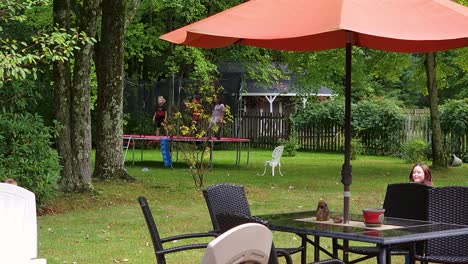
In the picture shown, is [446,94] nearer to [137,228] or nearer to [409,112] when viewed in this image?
[409,112]

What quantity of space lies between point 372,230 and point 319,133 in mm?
29087

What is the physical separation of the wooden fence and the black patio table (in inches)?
944

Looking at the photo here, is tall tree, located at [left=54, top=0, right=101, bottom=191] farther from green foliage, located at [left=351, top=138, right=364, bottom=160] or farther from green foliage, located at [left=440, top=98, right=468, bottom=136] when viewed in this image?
green foliage, located at [left=440, top=98, right=468, bottom=136]

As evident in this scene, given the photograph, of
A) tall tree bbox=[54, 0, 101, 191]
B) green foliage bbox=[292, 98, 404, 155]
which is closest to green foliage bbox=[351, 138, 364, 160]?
green foliage bbox=[292, 98, 404, 155]

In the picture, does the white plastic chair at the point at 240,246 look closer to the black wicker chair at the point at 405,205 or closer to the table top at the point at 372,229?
the table top at the point at 372,229

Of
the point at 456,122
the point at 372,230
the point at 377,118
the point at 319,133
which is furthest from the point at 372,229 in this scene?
the point at 319,133

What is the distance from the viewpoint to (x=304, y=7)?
659 cm

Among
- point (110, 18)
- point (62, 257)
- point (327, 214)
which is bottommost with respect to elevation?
point (62, 257)

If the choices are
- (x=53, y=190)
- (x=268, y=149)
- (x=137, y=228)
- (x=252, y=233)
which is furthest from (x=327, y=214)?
(x=268, y=149)

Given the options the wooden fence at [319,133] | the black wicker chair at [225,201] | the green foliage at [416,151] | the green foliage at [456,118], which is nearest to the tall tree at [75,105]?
the black wicker chair at [225,201]

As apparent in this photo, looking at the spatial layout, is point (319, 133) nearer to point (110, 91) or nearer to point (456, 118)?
point (456, 118)

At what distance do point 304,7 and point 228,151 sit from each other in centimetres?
2732

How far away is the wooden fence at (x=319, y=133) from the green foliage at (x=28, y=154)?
64.6 ft

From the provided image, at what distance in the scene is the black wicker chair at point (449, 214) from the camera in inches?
293
